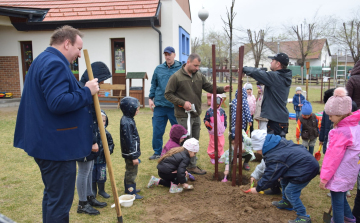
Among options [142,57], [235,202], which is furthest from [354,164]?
Answer: [142,57]

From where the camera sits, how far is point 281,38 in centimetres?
3562

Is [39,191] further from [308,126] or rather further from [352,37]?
[352,37]

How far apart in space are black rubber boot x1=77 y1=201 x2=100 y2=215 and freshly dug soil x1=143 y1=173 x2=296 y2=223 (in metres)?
0.63

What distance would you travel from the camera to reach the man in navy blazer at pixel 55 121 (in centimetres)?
215

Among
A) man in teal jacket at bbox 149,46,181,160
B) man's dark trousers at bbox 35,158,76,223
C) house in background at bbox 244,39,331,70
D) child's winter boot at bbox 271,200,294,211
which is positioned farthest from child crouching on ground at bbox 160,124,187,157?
house in background at bbox 244,39,331,70

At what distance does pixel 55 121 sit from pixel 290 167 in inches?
98.0

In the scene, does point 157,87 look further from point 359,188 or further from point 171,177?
point 359,188

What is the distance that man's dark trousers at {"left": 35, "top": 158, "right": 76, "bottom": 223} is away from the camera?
7.39 ft

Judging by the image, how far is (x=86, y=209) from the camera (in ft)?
11.2

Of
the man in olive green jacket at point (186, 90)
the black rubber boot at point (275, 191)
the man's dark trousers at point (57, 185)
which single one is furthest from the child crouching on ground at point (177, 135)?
the man's dark trousers at point (57, 185)

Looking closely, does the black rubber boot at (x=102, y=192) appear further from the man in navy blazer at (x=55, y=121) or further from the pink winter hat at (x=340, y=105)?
the pink winter hat at (x=340, y=105)

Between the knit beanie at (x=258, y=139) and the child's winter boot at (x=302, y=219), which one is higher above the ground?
the knit beanie at (x=258, y=139)

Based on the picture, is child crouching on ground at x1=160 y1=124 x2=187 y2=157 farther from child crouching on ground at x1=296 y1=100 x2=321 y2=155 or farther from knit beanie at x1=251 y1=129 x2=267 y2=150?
child crouching on ground at x1=296 y1=100 x2=321 y2=155

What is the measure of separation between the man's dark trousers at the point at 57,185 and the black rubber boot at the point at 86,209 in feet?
3.61
